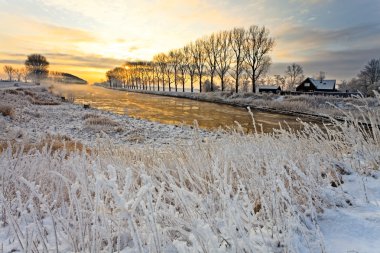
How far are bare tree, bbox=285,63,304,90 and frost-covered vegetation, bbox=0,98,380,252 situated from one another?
101 metres

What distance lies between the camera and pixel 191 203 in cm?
206

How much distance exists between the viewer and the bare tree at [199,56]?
6600cm

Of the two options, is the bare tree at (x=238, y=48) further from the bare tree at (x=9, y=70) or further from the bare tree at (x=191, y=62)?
the bare tree at (x=9, y=70)

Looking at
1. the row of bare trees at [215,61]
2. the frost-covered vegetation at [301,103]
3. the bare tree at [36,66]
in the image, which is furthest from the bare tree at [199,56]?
the bare tree at [36,66]

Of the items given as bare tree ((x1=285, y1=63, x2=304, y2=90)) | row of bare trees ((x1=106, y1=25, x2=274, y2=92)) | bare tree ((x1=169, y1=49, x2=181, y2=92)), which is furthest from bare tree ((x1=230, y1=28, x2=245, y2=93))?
bare tree ((x1=285, y1=63, x2=304, y2=90))

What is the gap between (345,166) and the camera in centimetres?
373

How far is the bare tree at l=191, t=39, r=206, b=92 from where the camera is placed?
217 ft

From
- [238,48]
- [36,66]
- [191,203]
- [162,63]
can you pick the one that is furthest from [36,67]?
[191,203]

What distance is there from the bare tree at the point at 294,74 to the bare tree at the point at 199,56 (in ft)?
146

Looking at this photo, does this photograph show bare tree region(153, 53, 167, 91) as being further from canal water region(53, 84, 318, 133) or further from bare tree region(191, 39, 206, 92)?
canal water region(53, 84, 318, 133)

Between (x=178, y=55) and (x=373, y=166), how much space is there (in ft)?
258

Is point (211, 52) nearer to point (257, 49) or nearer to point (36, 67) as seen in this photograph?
point (257, 49)

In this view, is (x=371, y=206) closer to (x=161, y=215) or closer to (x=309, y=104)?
(x=161, y=215)

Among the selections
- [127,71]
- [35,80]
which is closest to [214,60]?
[35,80]
